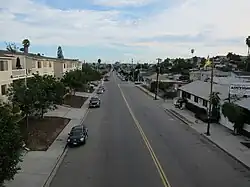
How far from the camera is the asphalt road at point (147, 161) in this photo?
19234 mm

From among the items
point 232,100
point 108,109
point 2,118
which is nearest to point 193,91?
point 108,109

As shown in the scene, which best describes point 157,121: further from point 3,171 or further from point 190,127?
point 3,171

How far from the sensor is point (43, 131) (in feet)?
107

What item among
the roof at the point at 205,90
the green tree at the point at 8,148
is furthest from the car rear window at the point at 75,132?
the roof at the point at 205,90

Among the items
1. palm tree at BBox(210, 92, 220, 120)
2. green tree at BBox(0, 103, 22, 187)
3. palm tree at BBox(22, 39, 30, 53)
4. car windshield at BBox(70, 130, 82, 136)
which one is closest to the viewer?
green tree at BBox(0, 103, 22, 187)

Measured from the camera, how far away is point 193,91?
54188 millimetres

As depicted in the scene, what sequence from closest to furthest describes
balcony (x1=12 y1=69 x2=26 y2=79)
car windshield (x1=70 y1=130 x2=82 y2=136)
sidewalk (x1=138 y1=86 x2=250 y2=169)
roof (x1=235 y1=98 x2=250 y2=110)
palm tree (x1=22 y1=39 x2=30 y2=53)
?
sidewalk (x1=138 y1=86 x2=250 y2=169) < car windshield (x1=70 y1=130 x2=82 y2=136) < roof (x1=235 y1=98 x2=250 y2=110) < balcony (x1=12 y1=69 x2=26 y2=79) < palm tree (x1=22 y1=39 x2=30 y2=53)

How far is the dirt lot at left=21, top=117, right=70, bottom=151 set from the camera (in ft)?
90.2

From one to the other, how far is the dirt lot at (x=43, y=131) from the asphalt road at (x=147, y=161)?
2721 millimetres

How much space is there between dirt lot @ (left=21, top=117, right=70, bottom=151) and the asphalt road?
8.93ft

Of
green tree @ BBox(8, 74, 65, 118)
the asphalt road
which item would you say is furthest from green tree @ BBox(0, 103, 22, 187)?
green tree @ BBox(8, 74, 65, 118)

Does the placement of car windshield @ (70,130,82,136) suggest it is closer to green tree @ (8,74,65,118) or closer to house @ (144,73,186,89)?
green tree @ (8,74,65,118)

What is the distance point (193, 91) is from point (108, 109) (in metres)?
12.9

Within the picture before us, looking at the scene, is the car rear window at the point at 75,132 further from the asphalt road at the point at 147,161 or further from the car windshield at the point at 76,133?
the asphalt road at the point at 147,161
